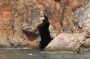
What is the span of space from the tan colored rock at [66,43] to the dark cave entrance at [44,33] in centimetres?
257

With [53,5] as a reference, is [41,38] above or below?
below

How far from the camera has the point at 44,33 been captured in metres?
30.0

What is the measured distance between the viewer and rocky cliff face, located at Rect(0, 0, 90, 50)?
28125mm

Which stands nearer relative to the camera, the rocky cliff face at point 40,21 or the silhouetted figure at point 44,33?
the rocky cliff face at point 40,21

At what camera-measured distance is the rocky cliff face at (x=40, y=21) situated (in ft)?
92.3

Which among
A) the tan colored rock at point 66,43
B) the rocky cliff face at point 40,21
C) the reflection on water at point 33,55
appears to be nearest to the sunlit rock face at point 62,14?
the rocky cliff face at point 40,21

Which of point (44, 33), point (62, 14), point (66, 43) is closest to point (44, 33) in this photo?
point (44, 33)

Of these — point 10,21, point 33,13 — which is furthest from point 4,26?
point 33,13

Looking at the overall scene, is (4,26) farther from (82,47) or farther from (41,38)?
(82,47)

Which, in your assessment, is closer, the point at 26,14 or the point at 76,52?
the point at 76,52

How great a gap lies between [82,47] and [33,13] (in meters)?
4.77

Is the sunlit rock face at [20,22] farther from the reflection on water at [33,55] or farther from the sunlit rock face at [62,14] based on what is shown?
the reflection on water at [33,55]

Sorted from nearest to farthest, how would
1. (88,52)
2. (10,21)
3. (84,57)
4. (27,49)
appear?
1. (84,57)
2. (88,52)
3. (27,49)
4. (10,21)

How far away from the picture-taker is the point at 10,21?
2950 centimetres
